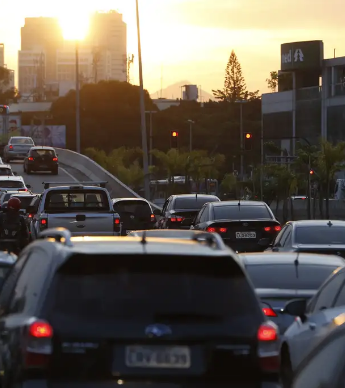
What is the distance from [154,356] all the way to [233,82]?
426 ft

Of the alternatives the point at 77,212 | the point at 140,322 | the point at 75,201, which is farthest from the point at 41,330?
the point at 75,201

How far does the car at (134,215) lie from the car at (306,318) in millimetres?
23738

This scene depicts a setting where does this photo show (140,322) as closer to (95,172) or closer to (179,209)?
(179,209)

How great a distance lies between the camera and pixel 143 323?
657 cm

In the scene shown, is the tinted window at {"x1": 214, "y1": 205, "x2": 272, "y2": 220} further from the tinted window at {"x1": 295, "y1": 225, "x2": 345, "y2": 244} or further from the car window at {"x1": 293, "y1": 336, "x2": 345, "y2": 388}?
the car window at {"x1": 293, "y1": 336, "x2": 345, "y2": 388}

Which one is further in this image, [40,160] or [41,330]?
[40,160]

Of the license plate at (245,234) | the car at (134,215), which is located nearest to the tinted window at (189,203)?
the car at (134,215)

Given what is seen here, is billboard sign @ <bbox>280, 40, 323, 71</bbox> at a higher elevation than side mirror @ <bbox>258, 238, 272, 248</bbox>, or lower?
higher

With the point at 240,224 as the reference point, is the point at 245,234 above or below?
below

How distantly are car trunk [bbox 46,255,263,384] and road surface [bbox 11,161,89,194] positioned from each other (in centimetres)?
5197

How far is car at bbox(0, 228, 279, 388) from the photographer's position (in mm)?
6535

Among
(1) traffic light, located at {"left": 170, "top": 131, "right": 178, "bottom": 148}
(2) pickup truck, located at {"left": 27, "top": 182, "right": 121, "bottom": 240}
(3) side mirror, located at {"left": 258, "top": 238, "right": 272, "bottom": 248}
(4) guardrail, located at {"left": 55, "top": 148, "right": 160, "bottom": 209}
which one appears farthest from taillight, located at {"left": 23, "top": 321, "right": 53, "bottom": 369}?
(4) guardrail, located at {"left": 55, "top": 148, "right": 160, "bottom": 209}

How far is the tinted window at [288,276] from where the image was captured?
11.9 meters

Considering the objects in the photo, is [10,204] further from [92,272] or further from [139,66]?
[139,66]
